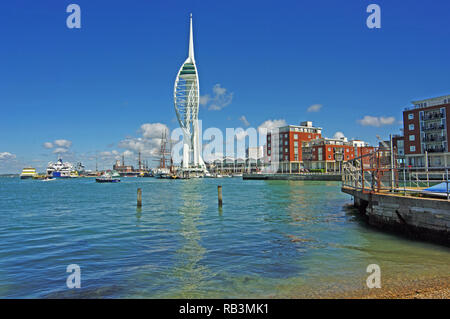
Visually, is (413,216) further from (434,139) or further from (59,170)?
(59,170)

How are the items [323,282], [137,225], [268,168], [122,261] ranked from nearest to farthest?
1. [323,282]
2. [122,261]
3. [137,225]
4. [268,168]

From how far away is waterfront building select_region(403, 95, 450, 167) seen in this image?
7294 centimetres

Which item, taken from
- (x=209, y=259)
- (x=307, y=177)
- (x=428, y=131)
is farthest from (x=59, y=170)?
(x=209, y=259)

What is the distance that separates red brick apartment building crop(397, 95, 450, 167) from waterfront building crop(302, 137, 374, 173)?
3388 centimetres

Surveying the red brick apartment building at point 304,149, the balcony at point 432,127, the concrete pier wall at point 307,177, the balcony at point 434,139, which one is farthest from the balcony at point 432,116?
the red brick apartment building at point 304,149

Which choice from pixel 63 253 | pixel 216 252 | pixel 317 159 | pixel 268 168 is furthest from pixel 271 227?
pixel 268 168

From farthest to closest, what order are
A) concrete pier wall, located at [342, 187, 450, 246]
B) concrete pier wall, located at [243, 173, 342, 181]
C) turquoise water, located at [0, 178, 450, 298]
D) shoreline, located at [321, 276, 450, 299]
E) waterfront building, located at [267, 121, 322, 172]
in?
waterfront building, located at [267, 121, 322, 172]
concrete pier wall, located at [243, 173, 342, 181]
concrete pier wall, located at [342, 187, 450, 246]
turquoise water, located at [0, 178, 450, 298]
shoreline, located at [321, 276, 450, 299]

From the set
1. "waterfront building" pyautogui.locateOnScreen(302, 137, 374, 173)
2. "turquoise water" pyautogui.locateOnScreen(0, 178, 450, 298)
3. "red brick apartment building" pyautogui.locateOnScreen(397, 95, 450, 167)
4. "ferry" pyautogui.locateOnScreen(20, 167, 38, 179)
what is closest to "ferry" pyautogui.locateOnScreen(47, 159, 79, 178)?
"ferry" pyautogui.locateOnScreen(20, 167, 38, 179)

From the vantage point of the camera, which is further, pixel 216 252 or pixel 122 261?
pixel 216 252

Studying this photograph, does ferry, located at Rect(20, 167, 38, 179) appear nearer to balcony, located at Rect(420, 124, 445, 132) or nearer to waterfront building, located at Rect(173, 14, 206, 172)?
waterfront building, located at Rect(173, 14, 206, 172)

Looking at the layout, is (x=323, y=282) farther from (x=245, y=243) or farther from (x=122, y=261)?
(x=122, y=261)

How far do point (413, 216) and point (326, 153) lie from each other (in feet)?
349
